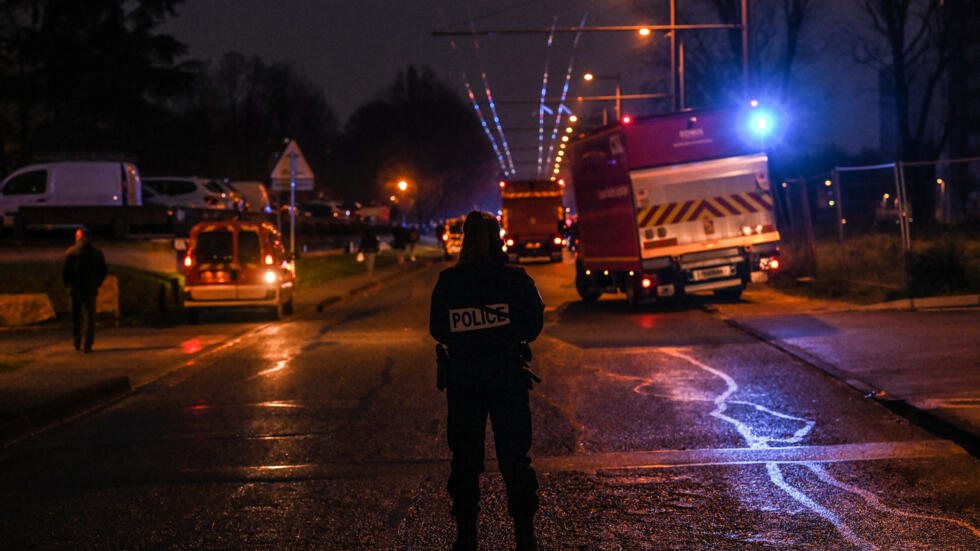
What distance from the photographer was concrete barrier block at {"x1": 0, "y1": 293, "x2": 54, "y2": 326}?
17.0 metres

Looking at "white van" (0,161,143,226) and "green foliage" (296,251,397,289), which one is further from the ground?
"white van" (0,161,143,226)

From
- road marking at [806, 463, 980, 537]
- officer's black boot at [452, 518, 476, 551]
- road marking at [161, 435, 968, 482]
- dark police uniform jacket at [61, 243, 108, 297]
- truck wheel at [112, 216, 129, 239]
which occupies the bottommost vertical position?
road marking at [806, 463, 980, 537]

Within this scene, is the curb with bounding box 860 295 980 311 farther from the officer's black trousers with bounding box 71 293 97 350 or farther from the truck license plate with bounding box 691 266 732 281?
the officer's black trousers with bounding box 71 293 97 350

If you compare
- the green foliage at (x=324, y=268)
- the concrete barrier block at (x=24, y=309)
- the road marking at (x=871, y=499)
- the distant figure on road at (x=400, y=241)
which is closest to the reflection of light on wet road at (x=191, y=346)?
the concrete barrier block at (x=24, y=309)

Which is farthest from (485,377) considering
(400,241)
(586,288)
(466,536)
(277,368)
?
(400,241)

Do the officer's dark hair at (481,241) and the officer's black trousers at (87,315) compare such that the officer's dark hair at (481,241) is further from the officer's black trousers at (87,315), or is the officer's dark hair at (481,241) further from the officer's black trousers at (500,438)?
the officer's black trousers at (87,315)

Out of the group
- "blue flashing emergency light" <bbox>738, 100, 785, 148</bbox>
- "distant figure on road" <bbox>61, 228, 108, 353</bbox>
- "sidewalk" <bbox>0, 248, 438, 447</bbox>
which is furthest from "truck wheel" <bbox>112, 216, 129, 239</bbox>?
"blue flashing emergency light" <bbox>738, 100, 785, 148</bbox>

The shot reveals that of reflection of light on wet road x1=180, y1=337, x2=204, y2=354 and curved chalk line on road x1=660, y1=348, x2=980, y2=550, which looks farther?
reflection of light on wet road x1=180, y1=337, x2=204, y2=354

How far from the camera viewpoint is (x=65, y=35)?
40.3 metres

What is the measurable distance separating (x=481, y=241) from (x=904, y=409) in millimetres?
4976

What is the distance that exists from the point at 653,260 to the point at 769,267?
212 centimetres

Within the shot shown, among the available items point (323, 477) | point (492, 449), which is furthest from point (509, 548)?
point (492, 449)

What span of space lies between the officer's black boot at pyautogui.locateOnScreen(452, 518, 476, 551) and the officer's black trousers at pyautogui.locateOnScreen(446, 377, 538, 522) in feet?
0.05

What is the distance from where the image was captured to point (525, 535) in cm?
479
